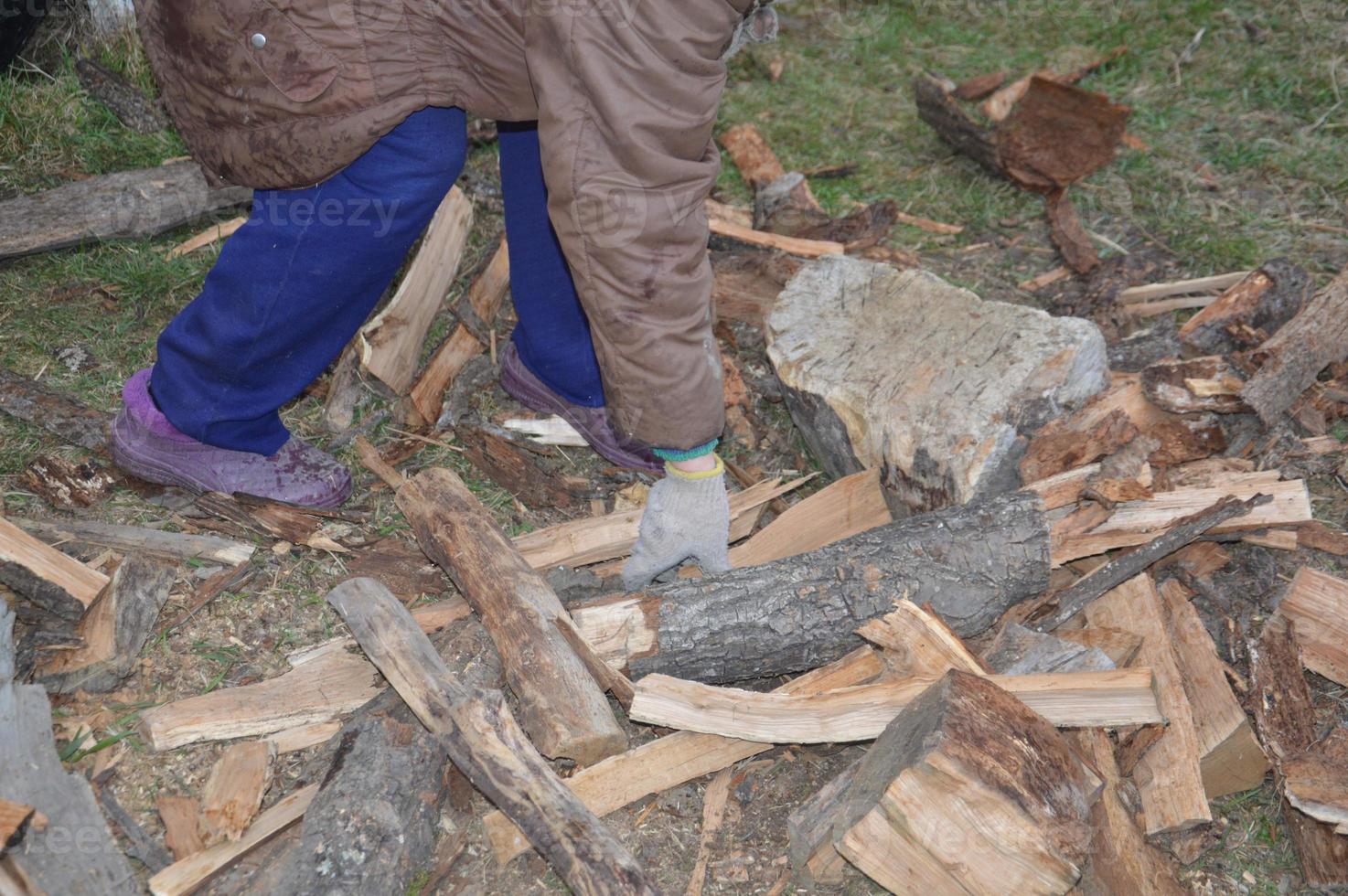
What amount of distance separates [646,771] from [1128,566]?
4.39ft

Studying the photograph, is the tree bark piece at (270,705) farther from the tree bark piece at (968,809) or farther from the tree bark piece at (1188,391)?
the tree bark piece at (1188,391)

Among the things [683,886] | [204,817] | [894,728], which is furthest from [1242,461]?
[204,817]

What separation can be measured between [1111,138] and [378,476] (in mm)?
3596

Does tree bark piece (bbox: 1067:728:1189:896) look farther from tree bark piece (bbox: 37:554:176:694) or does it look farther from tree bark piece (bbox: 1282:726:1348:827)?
tree bark piece (bbox: 37:554:176:694)

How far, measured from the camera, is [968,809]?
2.00 m

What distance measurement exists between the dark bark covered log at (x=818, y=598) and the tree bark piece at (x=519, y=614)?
0.11 m

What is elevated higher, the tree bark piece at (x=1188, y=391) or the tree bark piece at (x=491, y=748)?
the tree bark piece at (x=1188, y=391)

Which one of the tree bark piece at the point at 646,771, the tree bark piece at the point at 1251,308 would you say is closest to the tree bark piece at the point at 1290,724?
the tree bark piece at the point at 646,771

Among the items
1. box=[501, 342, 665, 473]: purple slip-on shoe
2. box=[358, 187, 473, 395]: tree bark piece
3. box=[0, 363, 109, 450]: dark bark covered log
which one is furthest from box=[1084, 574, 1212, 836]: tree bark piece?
box=[0, 363, 109, 450]: dark bark covered log

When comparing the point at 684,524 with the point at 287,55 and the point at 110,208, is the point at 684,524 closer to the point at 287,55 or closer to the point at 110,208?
the point at 287,55

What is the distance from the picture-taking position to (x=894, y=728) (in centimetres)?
223

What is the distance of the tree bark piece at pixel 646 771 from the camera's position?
7.29 feet

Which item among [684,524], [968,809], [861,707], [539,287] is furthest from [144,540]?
[968,809]

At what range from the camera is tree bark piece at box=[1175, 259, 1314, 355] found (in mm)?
3484
